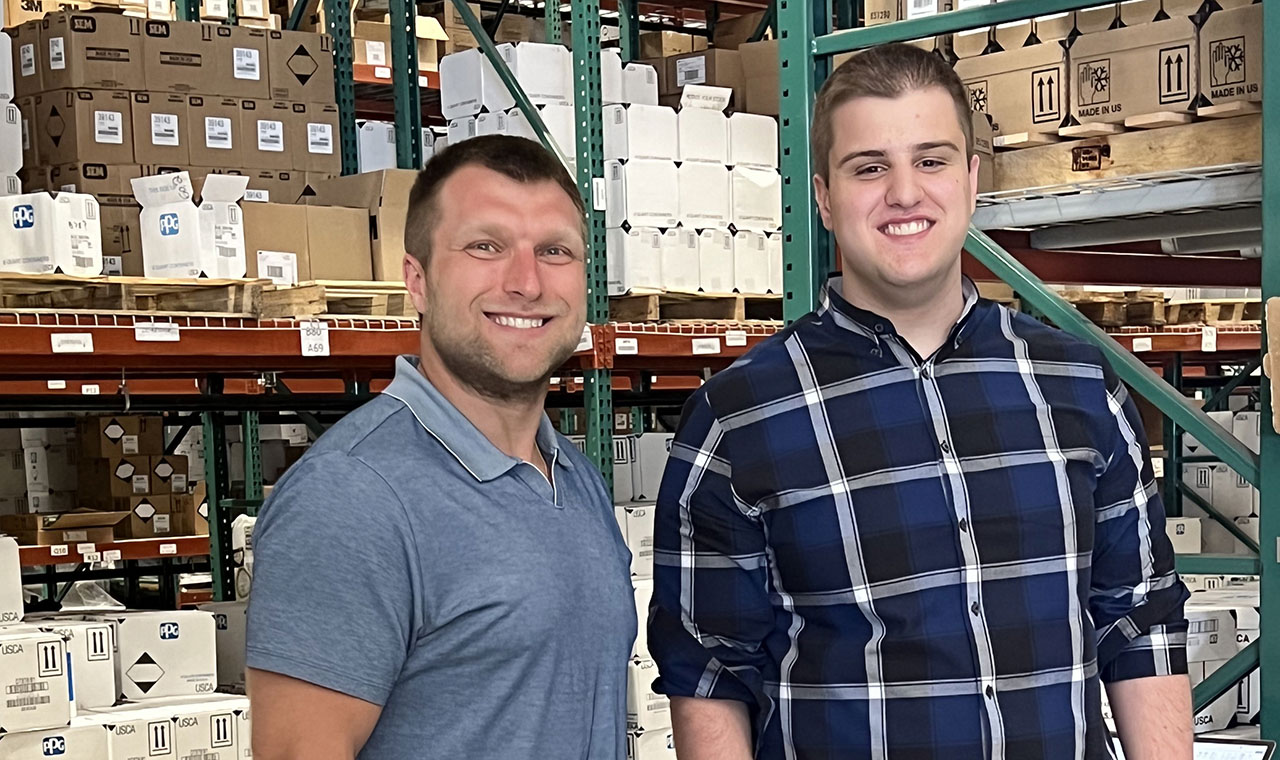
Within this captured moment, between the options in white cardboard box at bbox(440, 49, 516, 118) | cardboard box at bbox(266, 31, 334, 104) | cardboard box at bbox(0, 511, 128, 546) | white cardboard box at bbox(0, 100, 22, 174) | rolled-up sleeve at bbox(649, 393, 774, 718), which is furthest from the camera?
cardboard box at bbox(0, 511, 128, 546)

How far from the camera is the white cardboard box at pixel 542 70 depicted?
6039mm

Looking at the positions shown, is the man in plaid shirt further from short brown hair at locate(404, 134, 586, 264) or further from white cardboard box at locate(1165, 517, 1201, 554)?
white cardboard box at locate(1165, 517, 1201, 554)

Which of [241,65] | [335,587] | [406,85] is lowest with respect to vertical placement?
[335,587]

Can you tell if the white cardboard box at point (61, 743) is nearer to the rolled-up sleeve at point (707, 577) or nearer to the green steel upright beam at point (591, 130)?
the green steel upright beam at point (591, 130)

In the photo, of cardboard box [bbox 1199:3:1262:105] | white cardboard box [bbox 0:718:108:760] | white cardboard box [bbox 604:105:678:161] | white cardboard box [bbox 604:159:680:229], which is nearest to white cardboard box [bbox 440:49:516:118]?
white cardboard box [bbox 604:105:678:161]

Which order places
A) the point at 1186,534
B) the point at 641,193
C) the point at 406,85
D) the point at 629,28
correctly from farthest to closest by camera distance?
the point at 629,28 → the point at 406,85 → the point at 1186,534 → the point at 641,193

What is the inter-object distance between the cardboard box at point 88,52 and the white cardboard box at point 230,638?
191cm

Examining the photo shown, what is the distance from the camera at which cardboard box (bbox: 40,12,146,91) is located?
5371 millimetres

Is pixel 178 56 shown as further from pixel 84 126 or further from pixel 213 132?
pixel 84 126

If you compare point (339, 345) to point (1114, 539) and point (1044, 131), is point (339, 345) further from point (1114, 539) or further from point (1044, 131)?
point (1114, 539)

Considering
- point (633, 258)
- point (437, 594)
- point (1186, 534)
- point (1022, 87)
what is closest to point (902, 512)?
point (437, 594)

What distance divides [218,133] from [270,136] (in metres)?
0.22

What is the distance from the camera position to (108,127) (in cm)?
539

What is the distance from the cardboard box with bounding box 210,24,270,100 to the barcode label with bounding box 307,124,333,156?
0.74 feet
